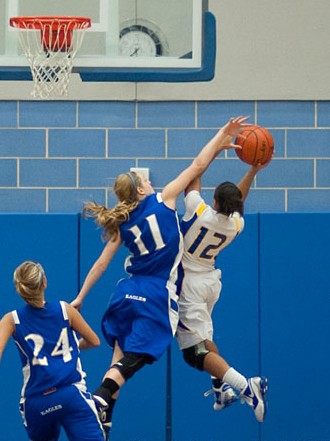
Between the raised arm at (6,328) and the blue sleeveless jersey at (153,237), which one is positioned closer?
the raised arm at (6,328)

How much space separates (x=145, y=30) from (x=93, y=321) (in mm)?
2216

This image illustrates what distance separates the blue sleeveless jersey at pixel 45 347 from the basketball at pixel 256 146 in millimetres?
1922

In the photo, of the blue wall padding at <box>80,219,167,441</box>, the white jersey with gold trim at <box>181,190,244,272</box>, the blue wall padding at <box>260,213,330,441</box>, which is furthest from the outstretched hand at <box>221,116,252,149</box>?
the blue wall padding at <box>80,219,167,441</box>

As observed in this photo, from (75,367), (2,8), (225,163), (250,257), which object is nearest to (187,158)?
(225,163)

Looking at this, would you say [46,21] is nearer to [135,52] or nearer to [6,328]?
[135,52]

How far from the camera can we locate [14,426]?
9.20 metres

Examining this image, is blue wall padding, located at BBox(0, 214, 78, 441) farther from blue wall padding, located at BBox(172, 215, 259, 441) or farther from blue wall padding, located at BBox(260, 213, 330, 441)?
blue wall padding, located at BBox(260, 213, 330, 441)

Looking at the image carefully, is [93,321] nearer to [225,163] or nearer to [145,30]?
[225,163]

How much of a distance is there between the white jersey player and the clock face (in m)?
1.68

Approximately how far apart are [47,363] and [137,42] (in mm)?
3497

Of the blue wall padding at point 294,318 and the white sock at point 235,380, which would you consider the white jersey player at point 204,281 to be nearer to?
the white sock at point 235,380

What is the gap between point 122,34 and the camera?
9.23 m

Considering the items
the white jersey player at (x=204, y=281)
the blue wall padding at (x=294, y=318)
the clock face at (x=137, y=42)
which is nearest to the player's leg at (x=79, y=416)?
the white jersey player at (x=204, y=281)

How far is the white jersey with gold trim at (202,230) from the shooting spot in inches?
310
